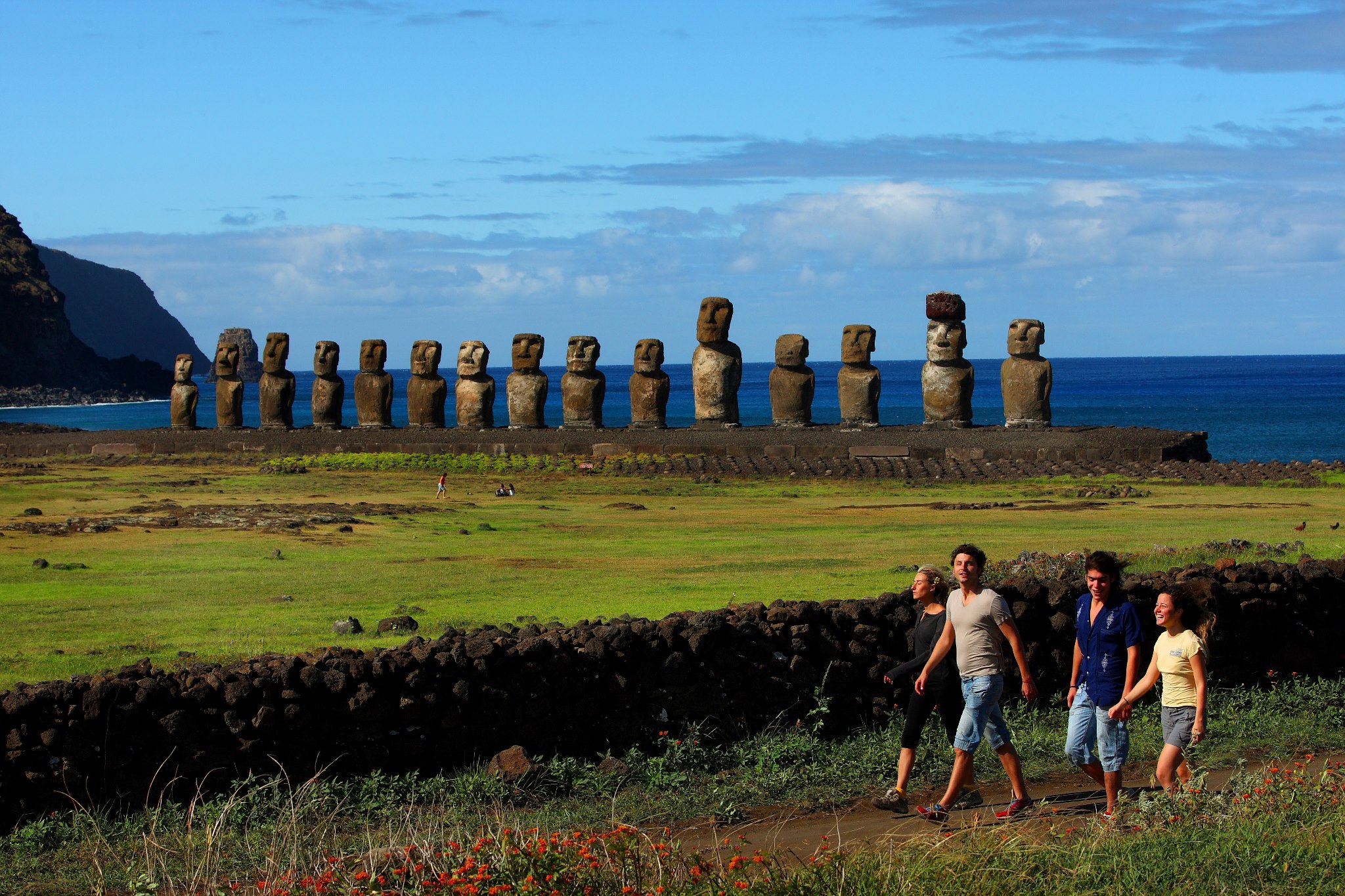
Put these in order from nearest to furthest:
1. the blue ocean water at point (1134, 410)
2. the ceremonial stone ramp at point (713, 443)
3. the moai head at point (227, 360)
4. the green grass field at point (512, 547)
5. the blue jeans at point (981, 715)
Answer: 1. the blue jeans at point (981, 715)
2. the green grass field at point (512, 547)
3. the ceremonial stone ramp at point (713, 443)
4. the moai head at point (227, 360)
5. the blue ocean water at point (1134, 410)

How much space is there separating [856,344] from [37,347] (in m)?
95.4

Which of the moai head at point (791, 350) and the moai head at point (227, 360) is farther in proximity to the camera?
the moai head at point (227, 360)

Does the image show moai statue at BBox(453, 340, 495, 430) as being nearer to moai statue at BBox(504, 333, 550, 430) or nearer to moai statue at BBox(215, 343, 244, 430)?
moai statue at BBox(504, 333, 550, 430)

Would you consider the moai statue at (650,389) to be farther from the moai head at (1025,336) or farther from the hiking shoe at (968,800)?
the hiking shoe at (968,800)

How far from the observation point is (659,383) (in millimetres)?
32094

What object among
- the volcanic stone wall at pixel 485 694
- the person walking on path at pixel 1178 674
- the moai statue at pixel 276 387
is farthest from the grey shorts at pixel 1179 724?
the moai statue at pixel 276 387

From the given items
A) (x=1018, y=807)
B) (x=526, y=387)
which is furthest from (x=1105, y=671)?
(x=526, y=387)

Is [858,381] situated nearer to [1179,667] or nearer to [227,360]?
[227,360]

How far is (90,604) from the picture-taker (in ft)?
41.1

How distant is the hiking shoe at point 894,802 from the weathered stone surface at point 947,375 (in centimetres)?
2291

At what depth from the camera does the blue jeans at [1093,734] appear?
7203mm

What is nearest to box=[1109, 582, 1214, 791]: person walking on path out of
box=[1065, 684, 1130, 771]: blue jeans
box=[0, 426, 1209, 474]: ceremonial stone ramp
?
box=[1065, 684, 1130, 771]: blue jeans

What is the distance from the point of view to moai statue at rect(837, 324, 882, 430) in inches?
1206

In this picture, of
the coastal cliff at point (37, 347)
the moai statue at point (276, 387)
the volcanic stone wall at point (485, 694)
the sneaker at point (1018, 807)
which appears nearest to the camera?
the sneaker at point (1018, 807)
